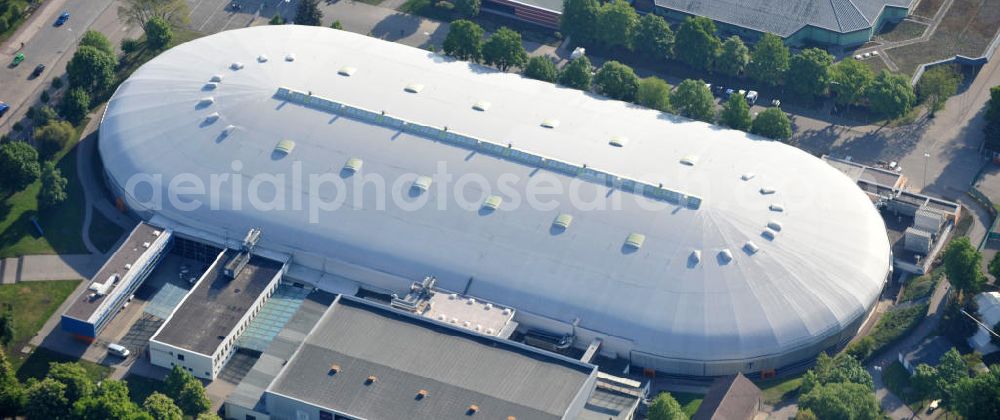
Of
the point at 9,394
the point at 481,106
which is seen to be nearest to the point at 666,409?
the point at 481,106

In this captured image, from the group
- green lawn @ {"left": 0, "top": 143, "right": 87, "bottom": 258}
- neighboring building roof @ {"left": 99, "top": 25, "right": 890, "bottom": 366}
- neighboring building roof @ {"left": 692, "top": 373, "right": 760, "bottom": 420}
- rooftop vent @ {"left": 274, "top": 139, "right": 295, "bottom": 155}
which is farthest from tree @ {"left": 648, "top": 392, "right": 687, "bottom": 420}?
green lawn @ {"left": 0, "top": 143, "right": 87, "bottom": 258}

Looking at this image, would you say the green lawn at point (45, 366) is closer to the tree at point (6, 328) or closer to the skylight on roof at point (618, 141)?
the tree at point (6, 328)

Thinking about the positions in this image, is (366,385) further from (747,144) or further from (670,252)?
(747,144)

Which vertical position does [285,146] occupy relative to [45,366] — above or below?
above

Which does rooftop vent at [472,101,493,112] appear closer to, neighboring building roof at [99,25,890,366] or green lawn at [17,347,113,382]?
neighboring building roof at [99,25,890,366]

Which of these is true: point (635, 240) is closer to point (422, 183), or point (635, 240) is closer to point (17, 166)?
point (422, 183)
